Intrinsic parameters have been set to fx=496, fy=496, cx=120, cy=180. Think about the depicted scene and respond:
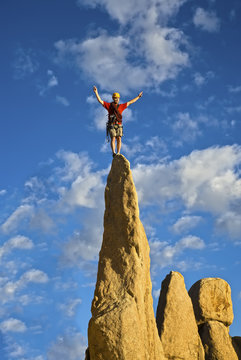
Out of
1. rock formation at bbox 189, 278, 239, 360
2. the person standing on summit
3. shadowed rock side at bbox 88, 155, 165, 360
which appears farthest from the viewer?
rock formation at bbox 189, 278, 239, 360

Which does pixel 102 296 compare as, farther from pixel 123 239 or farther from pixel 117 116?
pixel 117 116

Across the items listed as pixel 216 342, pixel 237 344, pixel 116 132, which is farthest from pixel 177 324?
pixel 116 132

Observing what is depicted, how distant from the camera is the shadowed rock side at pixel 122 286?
41.7 ft

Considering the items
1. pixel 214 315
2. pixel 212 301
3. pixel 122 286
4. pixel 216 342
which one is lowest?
pixel 216 342

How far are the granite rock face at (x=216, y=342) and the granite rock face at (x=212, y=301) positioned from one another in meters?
0.46

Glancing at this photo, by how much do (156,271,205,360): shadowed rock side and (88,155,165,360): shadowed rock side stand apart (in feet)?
7.89

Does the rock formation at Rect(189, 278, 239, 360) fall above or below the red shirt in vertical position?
below

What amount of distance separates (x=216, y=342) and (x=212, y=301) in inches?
75.9

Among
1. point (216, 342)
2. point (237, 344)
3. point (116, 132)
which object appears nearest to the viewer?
point (116, 132)

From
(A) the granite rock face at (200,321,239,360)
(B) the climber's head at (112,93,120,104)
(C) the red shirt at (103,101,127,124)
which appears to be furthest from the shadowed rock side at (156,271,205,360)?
(B) the climber's head at (112,93,120,104)

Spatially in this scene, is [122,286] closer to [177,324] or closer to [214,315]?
[177,324]

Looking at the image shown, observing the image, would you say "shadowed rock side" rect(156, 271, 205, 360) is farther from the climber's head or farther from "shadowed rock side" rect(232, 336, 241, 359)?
the climber's head

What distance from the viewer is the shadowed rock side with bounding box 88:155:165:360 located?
12.7m

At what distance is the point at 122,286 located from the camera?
13.6m
